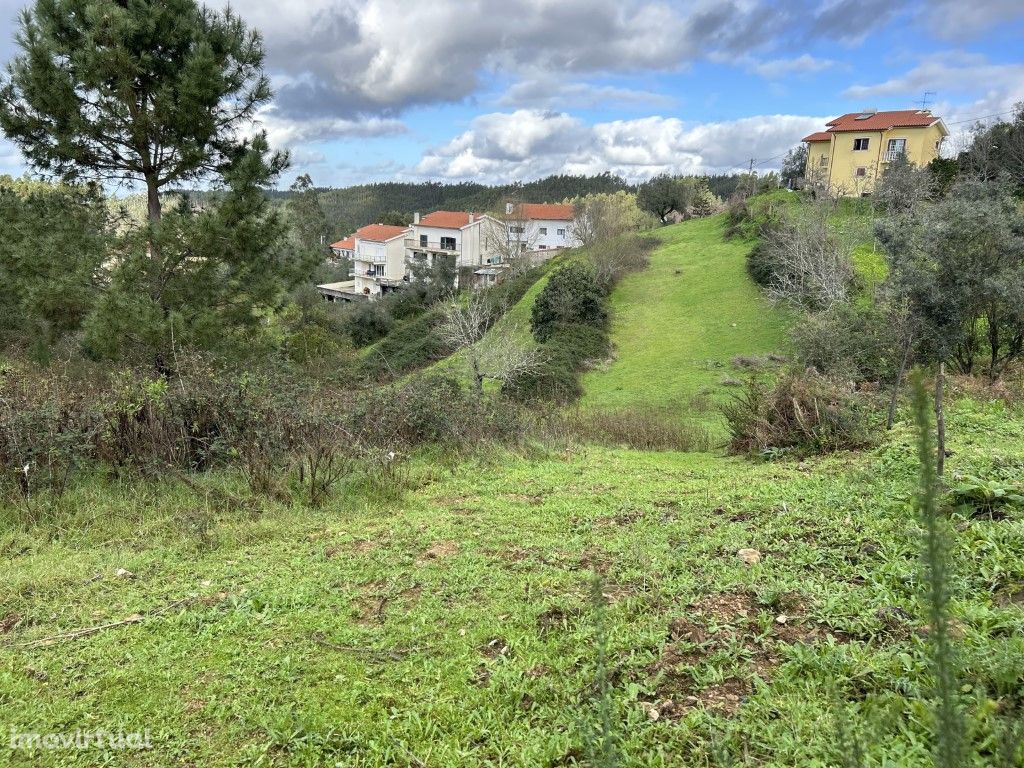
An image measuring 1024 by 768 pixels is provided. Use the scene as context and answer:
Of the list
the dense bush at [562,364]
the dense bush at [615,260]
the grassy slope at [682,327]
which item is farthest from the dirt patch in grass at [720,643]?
the dense bush at [615,260]

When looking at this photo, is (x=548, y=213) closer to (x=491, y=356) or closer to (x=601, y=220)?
(x=601, y=220)

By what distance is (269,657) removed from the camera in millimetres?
2920

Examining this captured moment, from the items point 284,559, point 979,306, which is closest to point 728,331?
point 979,306

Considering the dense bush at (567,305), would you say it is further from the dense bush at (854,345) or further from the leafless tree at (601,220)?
the dense bush at (854,345)

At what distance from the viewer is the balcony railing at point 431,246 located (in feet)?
179

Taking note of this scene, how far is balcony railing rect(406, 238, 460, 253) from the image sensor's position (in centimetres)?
5459

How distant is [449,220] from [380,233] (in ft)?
21.4

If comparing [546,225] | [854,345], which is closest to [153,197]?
[854,345]

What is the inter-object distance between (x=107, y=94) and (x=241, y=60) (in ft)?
7.23

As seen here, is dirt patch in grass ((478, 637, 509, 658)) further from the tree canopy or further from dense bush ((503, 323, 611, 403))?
dense bush ((503, 323, 611, 403))

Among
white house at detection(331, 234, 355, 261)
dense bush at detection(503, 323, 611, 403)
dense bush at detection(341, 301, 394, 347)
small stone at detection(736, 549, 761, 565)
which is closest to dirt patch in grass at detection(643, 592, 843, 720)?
small stone at detection(736, 549, 761, 565)

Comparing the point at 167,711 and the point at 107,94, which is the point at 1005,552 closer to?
the point at 167,711

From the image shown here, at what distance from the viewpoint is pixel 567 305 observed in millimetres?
26781

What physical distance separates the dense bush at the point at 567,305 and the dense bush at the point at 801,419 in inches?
701
